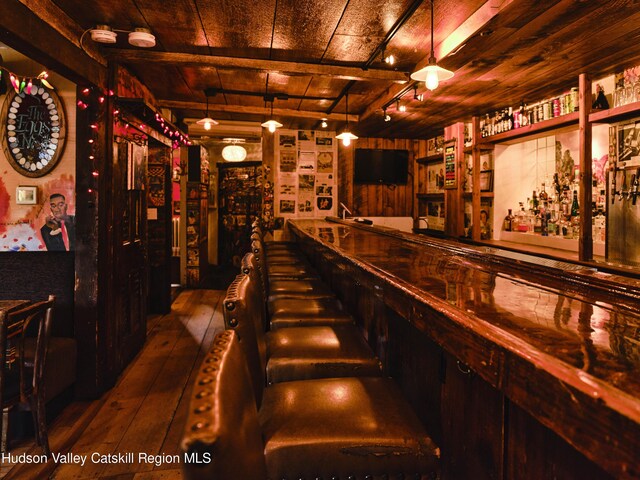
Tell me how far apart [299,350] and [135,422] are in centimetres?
173

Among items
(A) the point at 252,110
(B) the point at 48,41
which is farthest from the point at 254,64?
(A) the point at 252,110

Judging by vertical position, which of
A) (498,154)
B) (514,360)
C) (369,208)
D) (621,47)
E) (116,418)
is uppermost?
(621,47)

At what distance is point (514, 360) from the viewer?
0.77 m

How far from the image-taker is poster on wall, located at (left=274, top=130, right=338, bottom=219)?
730 cm

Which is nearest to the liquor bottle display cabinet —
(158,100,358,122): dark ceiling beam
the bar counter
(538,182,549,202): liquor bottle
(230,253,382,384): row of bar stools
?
(538,182,549,202): liquor bottle

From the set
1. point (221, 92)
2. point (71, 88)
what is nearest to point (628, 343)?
point (71, 88)

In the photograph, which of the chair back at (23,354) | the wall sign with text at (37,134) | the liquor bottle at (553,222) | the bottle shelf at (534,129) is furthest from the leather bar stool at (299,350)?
the liquor bottle at (553,222)

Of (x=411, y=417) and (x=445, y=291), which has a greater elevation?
(x=445, y=291)

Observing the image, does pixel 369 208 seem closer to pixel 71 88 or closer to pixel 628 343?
pixel 71 88

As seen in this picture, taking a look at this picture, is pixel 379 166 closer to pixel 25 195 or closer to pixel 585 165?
pixel 585 165

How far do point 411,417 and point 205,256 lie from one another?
724cm

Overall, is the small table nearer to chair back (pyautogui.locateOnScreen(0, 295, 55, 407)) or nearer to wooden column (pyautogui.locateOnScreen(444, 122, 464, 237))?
chair back (pyautogui.locateOnScreen(0, 295, 55, 407))

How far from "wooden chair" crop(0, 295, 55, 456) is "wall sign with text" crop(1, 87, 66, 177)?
1.37 meters

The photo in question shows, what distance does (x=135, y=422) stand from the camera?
291cm
